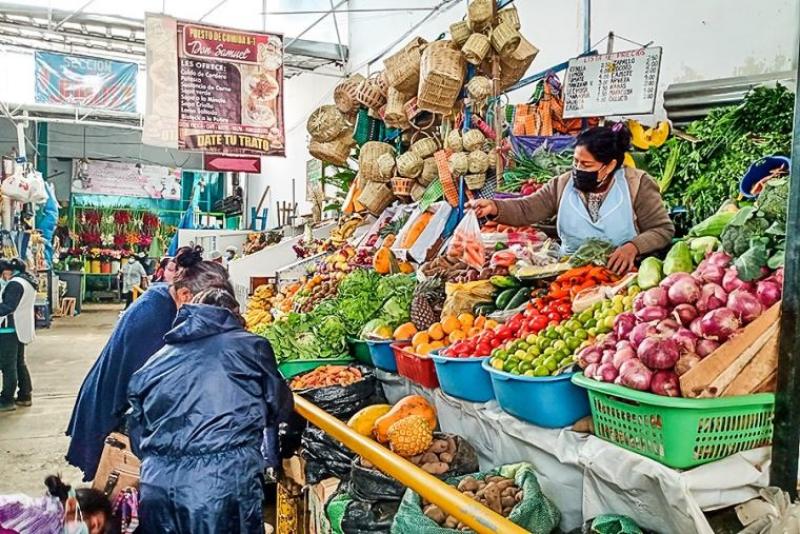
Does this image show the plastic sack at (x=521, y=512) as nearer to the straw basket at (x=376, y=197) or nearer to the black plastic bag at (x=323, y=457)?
the black plastic bag at (x=323, y=457)

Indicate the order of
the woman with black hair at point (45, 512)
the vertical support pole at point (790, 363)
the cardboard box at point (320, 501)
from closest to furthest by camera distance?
the vertical support pole at point (790, 363)
the woman with black hair at point (45, 512)
the cardboard box at point (320, 501)

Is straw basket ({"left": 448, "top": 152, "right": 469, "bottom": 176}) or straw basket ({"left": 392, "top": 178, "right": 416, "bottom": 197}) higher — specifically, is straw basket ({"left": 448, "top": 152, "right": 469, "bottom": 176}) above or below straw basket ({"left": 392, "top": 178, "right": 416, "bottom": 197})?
above

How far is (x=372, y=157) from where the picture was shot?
292 inches

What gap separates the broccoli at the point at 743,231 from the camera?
90.0 inches

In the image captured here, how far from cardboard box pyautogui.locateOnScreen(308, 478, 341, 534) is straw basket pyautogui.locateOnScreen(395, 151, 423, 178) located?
3752 mm

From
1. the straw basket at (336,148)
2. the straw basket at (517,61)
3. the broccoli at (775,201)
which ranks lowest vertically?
the broccoli at (775,201)

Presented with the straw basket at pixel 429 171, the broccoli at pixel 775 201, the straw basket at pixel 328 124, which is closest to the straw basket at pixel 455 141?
the straw basket at pixel 429 171

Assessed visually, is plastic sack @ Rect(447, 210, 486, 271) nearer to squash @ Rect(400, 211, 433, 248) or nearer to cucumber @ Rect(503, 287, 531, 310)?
cucumber @ Rect(503, 287, 531, 310)

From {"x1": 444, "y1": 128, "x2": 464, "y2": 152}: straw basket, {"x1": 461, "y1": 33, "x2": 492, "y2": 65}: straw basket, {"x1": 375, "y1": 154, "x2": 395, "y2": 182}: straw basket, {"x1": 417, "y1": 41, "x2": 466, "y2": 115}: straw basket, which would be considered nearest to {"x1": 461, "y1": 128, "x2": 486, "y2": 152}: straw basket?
{"x1": 444, "y1": 128, "x2": 464, "y2": 152}: straw basket

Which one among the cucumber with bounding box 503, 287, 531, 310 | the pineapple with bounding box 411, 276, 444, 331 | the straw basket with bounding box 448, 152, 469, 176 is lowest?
the pineapple with bounding box 411, 276, 444, 331

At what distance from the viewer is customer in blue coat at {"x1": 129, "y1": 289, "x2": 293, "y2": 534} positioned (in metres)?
2.62

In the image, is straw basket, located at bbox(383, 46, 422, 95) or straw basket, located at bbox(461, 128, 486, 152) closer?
straw basket, located at bbox(461, 128, 486, 152)

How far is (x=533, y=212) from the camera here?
3936 mm

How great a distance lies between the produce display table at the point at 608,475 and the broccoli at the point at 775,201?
0.81 metres
